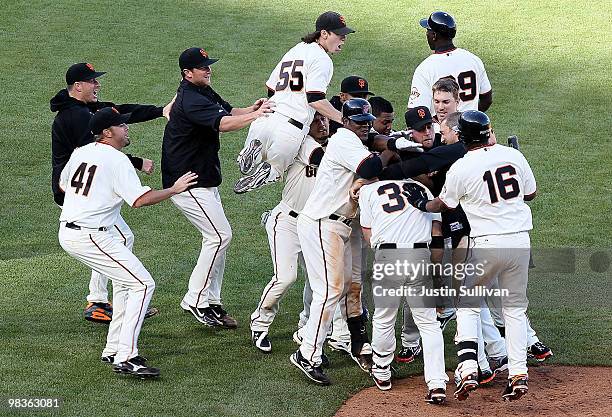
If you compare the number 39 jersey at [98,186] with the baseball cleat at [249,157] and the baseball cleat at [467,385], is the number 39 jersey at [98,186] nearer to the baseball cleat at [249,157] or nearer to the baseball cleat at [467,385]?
the baseball cleat at [249,157]

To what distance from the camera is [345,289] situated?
7.23 meters

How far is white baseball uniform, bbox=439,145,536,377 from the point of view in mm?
6516

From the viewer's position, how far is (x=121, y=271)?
714cm

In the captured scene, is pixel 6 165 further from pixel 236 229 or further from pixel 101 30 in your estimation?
pixel 101 30

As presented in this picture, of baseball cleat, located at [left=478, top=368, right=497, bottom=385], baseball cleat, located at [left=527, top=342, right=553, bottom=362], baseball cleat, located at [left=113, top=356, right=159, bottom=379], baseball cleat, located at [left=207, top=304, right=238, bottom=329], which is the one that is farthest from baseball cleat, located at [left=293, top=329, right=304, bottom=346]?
baseball cleat, located at [left=527, top=342, right=553, bottom=362]

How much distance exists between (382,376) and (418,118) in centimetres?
172

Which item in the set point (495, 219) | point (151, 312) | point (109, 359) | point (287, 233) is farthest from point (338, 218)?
point (151, 312)

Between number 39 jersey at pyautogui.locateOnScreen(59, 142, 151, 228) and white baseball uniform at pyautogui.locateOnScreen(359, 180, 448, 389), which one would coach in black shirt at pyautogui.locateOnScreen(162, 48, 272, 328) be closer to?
number 39 jersey at pyautogui.locateOnScreen(59, 142, 151, 228)

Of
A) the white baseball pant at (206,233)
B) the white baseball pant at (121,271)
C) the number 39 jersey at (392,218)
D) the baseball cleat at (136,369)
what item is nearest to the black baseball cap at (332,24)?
the white baseball pant at (206,233)

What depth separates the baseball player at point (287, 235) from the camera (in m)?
7.68

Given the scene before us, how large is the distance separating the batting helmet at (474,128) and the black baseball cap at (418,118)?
1.42 ft

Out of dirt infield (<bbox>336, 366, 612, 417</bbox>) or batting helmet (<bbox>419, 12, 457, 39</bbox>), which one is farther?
batting helmet (<bbox>419, 12, 457, 39</bbox>)

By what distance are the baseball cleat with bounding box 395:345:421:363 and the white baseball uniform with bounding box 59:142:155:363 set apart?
6.04ft

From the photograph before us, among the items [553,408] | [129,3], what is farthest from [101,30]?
[553,408]
